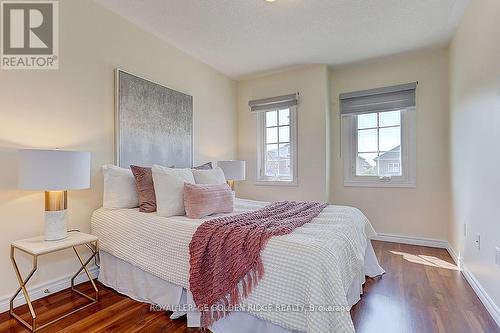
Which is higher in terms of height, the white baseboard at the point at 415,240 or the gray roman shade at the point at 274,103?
the gray roman shade at the point at 274,103

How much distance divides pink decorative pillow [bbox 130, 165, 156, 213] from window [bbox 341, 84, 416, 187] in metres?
2.81

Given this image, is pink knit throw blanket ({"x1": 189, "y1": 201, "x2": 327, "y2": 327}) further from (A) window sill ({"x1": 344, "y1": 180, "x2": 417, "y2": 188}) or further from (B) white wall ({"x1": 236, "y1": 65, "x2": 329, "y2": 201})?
(A) window sill ({"x1": 344, "y1": 180, "x2": 417, "y2": 188})

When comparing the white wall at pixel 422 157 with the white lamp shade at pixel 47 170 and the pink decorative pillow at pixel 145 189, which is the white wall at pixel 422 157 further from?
the white lamp shade at pixel 47 170

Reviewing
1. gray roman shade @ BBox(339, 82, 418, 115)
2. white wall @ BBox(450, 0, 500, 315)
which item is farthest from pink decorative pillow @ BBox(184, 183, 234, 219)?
gray roman shade @ BBox(339, 82, 418, 115)

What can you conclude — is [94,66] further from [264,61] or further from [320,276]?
[320,276]

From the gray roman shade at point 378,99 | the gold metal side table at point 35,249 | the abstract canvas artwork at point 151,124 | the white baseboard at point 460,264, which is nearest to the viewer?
the gold metal side table at point 35,249

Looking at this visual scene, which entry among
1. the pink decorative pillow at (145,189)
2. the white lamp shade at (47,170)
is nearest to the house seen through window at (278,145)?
the pink decorative pillow at (145,189)

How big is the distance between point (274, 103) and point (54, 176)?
3.10 meters

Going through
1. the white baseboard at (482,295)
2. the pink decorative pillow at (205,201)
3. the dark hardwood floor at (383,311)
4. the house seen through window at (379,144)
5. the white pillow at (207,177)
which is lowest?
the dark hardwood floor at (383,311)

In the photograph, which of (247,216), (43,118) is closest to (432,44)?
(247,216)

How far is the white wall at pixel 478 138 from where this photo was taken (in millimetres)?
1861

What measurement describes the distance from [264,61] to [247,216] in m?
2.51

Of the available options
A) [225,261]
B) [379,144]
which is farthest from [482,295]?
[379,144]

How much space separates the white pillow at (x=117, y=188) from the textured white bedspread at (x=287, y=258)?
0.32 feet
